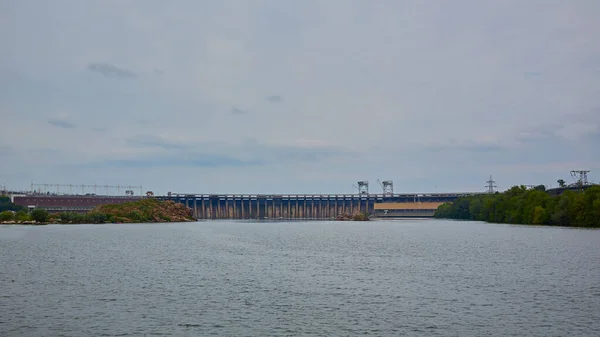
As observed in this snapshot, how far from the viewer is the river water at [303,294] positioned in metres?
33.4

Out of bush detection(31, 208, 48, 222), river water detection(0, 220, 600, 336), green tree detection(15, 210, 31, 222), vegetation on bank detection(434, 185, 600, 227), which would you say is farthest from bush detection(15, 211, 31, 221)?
vegetation on bank detection(434, 185, 600, 227)

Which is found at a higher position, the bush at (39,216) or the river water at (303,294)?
the bush at (39,216)

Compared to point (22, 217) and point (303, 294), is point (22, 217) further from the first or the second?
point (303, 294)

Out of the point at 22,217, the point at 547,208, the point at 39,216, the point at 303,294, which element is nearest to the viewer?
the point at 303,294

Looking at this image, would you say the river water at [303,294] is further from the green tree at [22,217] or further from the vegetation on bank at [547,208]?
the green tree at [22,217]

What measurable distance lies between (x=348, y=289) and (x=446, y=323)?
512 inches

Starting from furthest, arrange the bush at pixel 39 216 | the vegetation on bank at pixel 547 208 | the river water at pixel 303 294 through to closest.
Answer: the bush at pixel 39 216 → the vegetation on bank at pixel 547 208 → the river water at pixel 303 294

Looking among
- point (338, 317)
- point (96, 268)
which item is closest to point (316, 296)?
point (338, 317)

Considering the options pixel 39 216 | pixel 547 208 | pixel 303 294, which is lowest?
pixel 303 294

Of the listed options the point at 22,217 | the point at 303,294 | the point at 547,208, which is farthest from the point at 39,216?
the point at 303,294

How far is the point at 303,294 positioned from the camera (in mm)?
44094

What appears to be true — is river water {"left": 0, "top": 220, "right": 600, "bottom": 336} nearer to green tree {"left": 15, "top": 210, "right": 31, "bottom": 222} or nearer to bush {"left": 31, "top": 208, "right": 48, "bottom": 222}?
bush {"left": 31, "top": 208, "right": 48, "bottom": 222}

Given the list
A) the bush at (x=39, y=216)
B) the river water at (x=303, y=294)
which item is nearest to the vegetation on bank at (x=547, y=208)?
the river water at (x=303, y=294)

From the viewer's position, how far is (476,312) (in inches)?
1462
